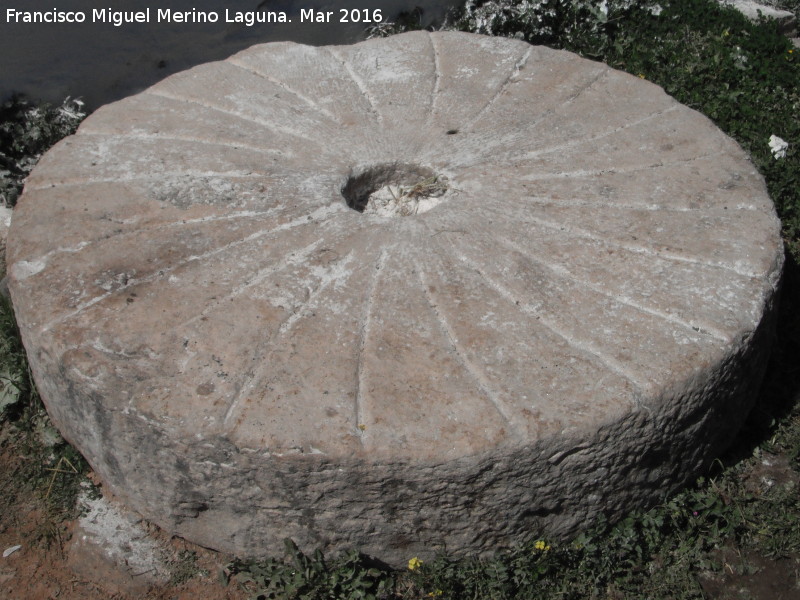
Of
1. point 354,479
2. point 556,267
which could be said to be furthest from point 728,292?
point 354,479

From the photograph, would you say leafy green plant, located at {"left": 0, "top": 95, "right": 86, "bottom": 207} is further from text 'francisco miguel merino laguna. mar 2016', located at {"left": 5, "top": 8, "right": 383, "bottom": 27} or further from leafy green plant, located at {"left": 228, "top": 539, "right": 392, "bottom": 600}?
leafy green plant, located at {"left": 228, "top": 539, "right": 392, "bottom": 600}

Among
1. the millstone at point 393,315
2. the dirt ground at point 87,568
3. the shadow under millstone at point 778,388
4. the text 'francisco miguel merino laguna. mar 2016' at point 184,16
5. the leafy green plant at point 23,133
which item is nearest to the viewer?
the millstone at point 393,315

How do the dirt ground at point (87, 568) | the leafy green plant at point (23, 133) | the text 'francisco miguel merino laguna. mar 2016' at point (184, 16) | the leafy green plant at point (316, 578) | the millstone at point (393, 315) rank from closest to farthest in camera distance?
A: 1. the millstone at point (393, 315)
2. the leafy green plant at point (316, 578)
3. the dirt ground at point (87, 568)
4. the text 'francisco miguel merino laguna. mar 2016' at point (184, 16)
5. the leafy green plant at point (23, 133)

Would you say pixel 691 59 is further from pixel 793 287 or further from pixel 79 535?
pixel 79 535

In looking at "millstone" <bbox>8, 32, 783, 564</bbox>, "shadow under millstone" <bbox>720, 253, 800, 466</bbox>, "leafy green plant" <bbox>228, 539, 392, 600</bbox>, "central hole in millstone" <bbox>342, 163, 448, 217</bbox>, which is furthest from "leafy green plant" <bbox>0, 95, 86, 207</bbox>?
"shadow under millstone" <bbox>720, 253, 800, 466</bbox>

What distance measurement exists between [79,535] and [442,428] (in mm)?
1596

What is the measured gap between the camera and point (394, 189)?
382 cm

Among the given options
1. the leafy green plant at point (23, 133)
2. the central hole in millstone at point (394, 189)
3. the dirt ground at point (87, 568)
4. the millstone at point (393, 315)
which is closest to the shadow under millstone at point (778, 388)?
the millstone at point (393, 315)

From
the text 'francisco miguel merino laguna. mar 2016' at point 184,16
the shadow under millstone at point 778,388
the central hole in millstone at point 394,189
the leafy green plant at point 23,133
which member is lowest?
the shadow under millstone at point 778,388

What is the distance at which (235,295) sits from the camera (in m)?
3.03

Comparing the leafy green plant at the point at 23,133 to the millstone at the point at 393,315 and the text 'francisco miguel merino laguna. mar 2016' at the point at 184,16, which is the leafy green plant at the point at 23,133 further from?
the millstone at the point at 393,315

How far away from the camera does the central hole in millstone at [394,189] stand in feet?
12.1

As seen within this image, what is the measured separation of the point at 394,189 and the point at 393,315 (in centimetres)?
100

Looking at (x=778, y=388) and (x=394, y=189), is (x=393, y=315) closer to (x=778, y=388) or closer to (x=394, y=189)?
(x=394, y=189)
